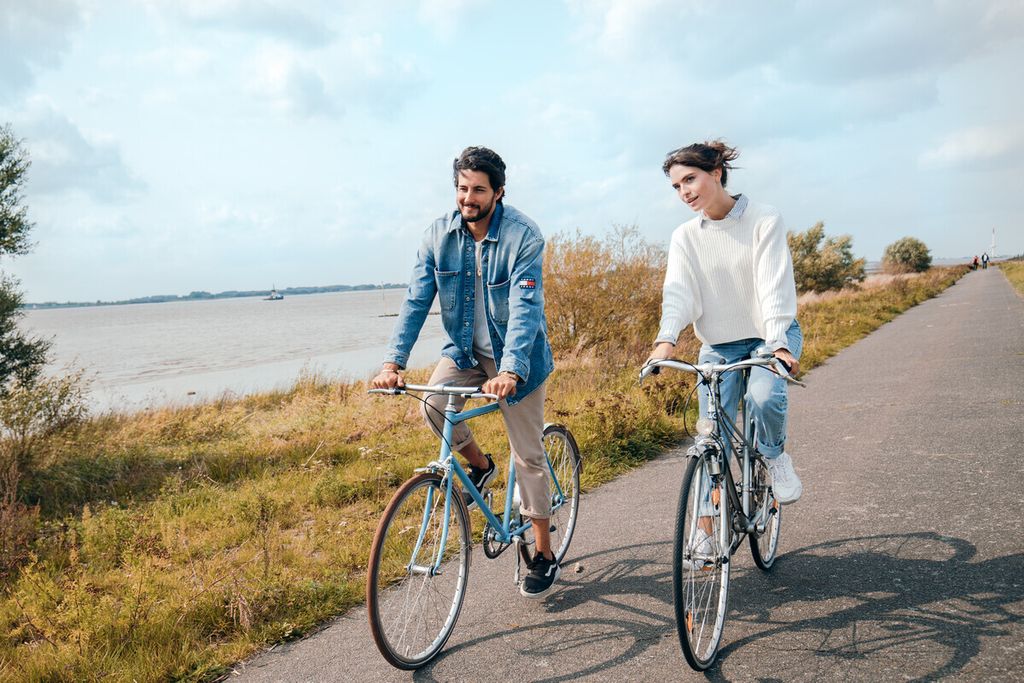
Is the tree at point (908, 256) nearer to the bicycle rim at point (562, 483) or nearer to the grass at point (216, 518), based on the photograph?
the grass at point (216, 518)

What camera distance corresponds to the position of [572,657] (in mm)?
3248

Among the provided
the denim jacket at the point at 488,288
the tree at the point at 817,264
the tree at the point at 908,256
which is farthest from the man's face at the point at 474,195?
the tree at the point at 908,256

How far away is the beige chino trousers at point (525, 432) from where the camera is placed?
3.72 m

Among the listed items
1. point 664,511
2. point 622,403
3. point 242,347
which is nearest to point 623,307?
point 622,403

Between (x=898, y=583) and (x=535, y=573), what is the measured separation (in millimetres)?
1895

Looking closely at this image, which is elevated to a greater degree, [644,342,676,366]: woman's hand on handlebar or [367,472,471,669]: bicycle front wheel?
[644,342,676,366]: woman's hand on handlebar

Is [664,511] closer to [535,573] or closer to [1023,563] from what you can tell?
[535,573]

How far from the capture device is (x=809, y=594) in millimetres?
3676

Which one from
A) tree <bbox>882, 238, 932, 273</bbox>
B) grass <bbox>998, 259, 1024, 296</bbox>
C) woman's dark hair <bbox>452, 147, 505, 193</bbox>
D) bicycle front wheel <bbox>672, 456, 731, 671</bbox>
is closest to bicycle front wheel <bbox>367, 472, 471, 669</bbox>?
bicycle front wheel <bbox>672, 456, 731, 671</bbox>

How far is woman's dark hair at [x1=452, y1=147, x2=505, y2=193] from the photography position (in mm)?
3426

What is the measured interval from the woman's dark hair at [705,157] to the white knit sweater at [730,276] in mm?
222

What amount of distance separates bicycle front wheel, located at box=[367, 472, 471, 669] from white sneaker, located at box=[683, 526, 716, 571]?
1099 mm

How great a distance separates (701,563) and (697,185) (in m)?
1.81

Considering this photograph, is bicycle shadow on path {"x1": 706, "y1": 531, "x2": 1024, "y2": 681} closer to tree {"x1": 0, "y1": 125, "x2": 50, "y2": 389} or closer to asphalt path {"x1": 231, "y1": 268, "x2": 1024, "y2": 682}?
asphalt path {"x1": 231, "y1": 268, "x2": 1024, "y2": 682}
